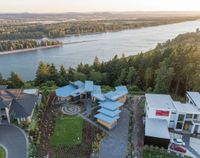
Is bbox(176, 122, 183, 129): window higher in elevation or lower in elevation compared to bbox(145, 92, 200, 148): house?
lower

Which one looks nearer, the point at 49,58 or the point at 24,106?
the point at 24,106

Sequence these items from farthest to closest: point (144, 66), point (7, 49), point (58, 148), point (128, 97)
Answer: point (7, 49)
point (144, 66)
point (128, 97)
point (58, 148)

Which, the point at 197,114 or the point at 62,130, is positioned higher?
the point at 197,114

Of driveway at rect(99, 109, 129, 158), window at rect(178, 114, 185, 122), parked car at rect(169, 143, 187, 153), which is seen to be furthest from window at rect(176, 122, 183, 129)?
driveway at rect(99, 109, 129, 158)

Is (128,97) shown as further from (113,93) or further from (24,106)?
(24,106)

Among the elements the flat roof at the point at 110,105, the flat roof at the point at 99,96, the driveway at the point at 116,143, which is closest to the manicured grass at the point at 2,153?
the driveway at the point at 116,143

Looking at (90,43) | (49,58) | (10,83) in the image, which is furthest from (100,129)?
(90,43)

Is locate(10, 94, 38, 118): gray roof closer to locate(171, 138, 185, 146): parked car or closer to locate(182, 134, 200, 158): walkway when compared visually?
locate(171, 138, 185, 146): parked car
